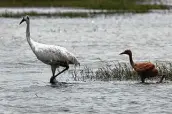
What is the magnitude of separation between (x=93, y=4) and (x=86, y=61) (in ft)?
119

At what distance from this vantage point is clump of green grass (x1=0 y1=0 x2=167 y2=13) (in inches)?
2247

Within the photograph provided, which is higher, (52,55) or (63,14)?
(63,14)

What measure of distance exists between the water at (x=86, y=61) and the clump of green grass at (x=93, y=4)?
5.93 metres

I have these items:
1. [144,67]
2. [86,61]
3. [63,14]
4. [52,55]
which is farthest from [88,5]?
[144,67]

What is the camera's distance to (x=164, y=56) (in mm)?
25766

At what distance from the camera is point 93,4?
6038 centimetres

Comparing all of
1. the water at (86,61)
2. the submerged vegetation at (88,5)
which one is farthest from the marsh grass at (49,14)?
the water at (86,61)

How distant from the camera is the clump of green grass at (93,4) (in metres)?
57.1

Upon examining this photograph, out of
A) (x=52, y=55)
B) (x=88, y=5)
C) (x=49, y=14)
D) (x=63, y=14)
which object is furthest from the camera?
(x=88, y=5)

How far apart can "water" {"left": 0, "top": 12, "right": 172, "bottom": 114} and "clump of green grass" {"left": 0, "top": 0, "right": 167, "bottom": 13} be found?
5926mm

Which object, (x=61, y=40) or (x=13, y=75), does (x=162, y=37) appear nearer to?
(x=61, y=40)

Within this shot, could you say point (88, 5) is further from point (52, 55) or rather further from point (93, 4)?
point (52, 55)

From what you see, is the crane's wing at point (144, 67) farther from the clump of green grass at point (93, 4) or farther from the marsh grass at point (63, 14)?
the clump of green grass at point (93, 4)

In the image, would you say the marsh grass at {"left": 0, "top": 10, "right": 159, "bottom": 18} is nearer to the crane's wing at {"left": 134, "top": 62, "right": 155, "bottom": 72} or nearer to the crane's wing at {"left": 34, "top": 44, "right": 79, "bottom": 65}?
the crane's wing at {"left": 34, "top": 44, "right": 79, "bottom": 65}
